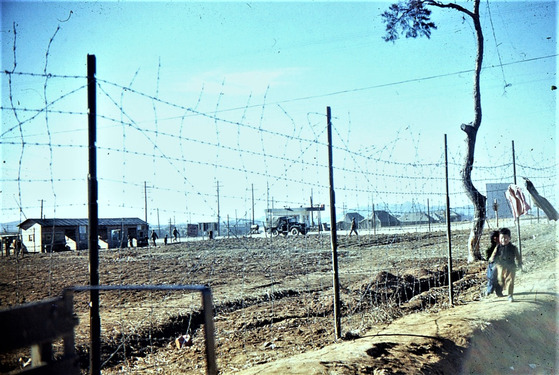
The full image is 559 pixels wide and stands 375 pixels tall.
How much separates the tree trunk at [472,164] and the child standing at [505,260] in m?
5.10

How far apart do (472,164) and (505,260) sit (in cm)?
766

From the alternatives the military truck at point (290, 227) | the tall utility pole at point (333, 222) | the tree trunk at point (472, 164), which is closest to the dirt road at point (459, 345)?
the tall utility pole at point (333, 222)

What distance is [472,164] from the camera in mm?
15516

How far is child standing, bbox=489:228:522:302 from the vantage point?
8278 mm

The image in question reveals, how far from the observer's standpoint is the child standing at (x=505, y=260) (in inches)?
326

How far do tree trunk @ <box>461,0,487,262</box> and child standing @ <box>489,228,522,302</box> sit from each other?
5104 millimetres

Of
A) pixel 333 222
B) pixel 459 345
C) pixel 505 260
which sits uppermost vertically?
pixel 333 222

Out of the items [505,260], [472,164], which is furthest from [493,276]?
[472,164]

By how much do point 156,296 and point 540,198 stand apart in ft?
27.0

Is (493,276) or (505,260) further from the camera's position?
(493,276)

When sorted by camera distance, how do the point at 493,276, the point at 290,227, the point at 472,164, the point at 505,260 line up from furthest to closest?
the point at 290,227
the point at 472,164
the point at 493,276
the point at 505,260

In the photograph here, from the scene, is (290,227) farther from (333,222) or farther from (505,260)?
(333,222)

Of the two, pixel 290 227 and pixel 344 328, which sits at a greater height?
pixel 290 227

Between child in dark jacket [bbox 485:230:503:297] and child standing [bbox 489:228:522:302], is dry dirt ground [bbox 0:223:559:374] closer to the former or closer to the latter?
child in dark jacket [bbox 485:230:503:297]
